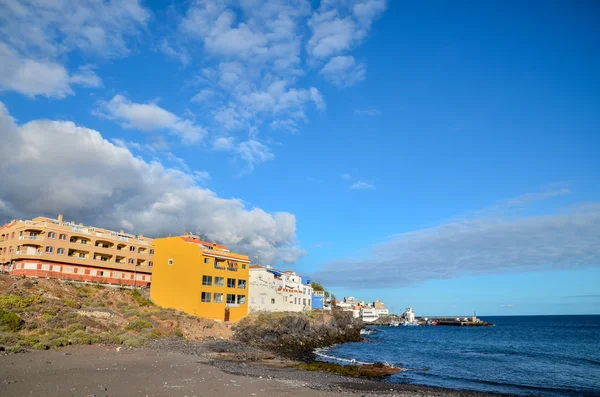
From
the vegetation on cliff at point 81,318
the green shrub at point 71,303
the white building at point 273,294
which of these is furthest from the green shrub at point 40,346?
the white building at point 273,294

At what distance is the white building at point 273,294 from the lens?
234ft

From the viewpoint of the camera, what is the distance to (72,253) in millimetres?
61531

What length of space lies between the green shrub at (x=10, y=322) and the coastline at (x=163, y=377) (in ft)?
23.8

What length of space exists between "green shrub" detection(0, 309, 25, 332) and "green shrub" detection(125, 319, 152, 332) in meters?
10.6

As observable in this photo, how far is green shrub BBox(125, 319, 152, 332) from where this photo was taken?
149ft

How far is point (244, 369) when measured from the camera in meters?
31.8

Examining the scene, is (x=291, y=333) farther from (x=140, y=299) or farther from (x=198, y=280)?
(x=140, y=299)

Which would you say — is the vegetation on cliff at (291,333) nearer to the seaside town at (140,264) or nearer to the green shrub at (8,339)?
the seaside town at (140,264)

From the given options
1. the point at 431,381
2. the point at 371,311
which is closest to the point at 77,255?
the point at 431,381

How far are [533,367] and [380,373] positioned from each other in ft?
74.3

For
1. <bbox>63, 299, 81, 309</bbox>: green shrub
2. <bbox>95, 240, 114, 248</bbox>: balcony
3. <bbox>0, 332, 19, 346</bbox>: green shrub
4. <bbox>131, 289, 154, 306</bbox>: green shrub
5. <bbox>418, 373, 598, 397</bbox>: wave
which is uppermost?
<bbox>95, 240, 114, 248</bbox>: balcony

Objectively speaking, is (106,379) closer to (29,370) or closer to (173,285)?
(29,370)

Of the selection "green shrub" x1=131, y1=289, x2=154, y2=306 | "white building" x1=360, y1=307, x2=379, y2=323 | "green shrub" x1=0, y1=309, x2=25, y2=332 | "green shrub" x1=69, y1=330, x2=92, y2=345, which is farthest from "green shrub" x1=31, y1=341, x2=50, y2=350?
"white building" x1=360, y1=307, x2=379, y2=323

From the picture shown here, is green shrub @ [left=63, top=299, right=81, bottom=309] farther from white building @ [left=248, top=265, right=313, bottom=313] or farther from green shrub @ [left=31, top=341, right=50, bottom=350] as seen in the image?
white building @ [left=248, top=265, right=313, bottom=313]
